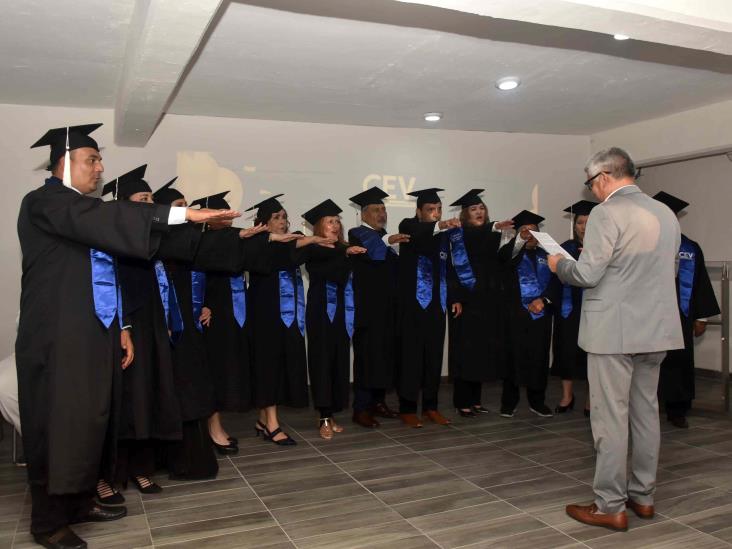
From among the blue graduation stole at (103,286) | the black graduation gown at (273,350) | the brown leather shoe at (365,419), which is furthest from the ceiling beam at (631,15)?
the brown leather shoe at (365,419)

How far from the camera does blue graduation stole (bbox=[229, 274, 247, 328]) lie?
4152mm

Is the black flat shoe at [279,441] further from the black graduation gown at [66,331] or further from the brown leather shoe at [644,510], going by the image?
the brown leather shoe at [644,510]

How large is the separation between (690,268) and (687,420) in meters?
1.16

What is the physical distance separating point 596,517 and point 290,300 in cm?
229

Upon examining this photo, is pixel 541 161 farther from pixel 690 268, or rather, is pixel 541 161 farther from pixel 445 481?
pixel 445 481

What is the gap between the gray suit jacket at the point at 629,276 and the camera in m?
2.71

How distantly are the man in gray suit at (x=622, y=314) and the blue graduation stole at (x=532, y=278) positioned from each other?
2139 mm

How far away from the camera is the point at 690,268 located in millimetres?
4773

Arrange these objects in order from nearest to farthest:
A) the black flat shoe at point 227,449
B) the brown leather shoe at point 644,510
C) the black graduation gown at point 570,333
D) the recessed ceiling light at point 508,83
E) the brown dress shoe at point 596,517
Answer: the brown dress shoe at point 596,517 < the brown leather shoe at point 644,510 < the black flat shoe at point 227,449 < the recessed ceiling light at point 508,83 < the black graduation gown at point 570,333

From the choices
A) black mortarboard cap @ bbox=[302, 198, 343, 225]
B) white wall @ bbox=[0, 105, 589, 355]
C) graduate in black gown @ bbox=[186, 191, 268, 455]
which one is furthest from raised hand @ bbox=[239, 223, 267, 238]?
white wall @ bbox=[0, 105, 589, 355]

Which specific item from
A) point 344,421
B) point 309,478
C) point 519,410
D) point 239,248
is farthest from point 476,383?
point 239,248

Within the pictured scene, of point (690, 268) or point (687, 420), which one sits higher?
point (690, 268)

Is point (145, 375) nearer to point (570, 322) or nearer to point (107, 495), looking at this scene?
point (107, 495)

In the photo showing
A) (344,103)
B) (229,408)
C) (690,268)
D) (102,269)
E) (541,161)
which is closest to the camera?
(102,269)
